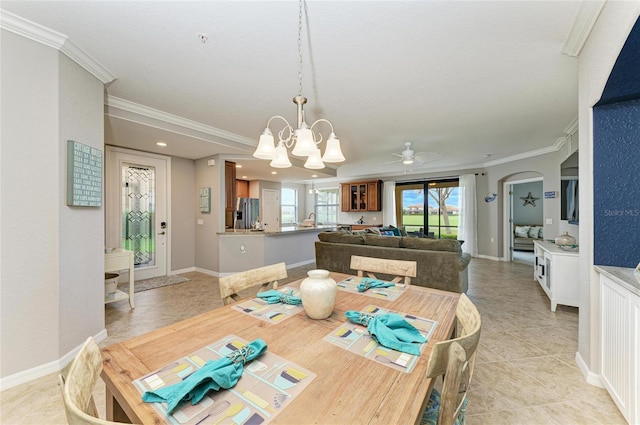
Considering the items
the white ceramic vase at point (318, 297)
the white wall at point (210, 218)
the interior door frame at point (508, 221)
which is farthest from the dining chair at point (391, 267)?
the interior door frame at point (508, 221)

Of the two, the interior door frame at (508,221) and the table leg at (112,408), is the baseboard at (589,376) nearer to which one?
the table leg at (112,408)

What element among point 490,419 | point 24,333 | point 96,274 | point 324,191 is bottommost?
point 490,419

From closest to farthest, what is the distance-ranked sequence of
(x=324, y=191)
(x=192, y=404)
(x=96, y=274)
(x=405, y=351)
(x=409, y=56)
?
(x=192, y=404), (x=405, y=351), (x=409, y=56), (x=96, y=274), (x=324, y=191)

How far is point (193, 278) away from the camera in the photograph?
4.68 m

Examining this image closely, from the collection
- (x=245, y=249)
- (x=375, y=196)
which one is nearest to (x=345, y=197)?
(x=375, y=196)

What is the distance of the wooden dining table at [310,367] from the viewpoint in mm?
702

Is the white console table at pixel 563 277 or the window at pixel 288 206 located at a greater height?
the window at pixel 288 206

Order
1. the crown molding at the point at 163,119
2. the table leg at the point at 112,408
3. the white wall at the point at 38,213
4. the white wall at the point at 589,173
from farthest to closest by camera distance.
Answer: the crown molding at the point at 163,119 → the white wall at the point at 38,213 → the white wall at the point at 589,173 → the table leg at the point at 112,408

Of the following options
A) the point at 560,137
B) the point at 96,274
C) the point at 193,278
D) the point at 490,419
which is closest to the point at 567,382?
the point at 490,419

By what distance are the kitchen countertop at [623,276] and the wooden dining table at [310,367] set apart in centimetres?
97

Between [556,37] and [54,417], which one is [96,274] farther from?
[556,37]

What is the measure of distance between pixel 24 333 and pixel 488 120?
17.3 ft

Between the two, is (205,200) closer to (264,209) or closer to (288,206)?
(264,209)

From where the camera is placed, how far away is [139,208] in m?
4.54
